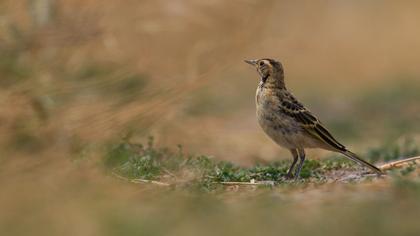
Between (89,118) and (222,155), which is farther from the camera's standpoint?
(222,155)

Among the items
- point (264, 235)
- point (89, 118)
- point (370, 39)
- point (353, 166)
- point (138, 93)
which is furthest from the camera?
point (370, 39)

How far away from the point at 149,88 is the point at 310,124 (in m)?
4.17

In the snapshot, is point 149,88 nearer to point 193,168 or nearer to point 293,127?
point 193,168

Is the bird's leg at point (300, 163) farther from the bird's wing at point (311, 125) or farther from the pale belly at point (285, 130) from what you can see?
the bird's wing at point (311, 125)

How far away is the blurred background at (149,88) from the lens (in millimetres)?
11500

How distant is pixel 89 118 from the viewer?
12.4 metres

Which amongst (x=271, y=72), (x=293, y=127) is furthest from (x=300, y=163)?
(x=271, y=72)

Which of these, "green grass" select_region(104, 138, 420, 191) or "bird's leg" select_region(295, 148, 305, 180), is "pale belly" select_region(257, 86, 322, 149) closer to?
"bird's leg" select_region(295, 148, 305, 180)

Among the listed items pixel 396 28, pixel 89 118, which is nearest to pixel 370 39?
pixel 396 28

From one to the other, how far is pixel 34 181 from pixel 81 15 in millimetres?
4533

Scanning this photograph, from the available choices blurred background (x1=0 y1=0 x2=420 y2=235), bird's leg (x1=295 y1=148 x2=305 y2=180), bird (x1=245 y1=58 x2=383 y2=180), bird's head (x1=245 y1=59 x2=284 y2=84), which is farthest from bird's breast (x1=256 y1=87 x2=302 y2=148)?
blurred background (x1=0 y1=0 x2=420 y2=235)

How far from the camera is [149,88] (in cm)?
1377

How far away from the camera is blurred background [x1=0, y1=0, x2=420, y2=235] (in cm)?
1150

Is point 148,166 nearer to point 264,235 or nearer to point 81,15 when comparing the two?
point 264,235
